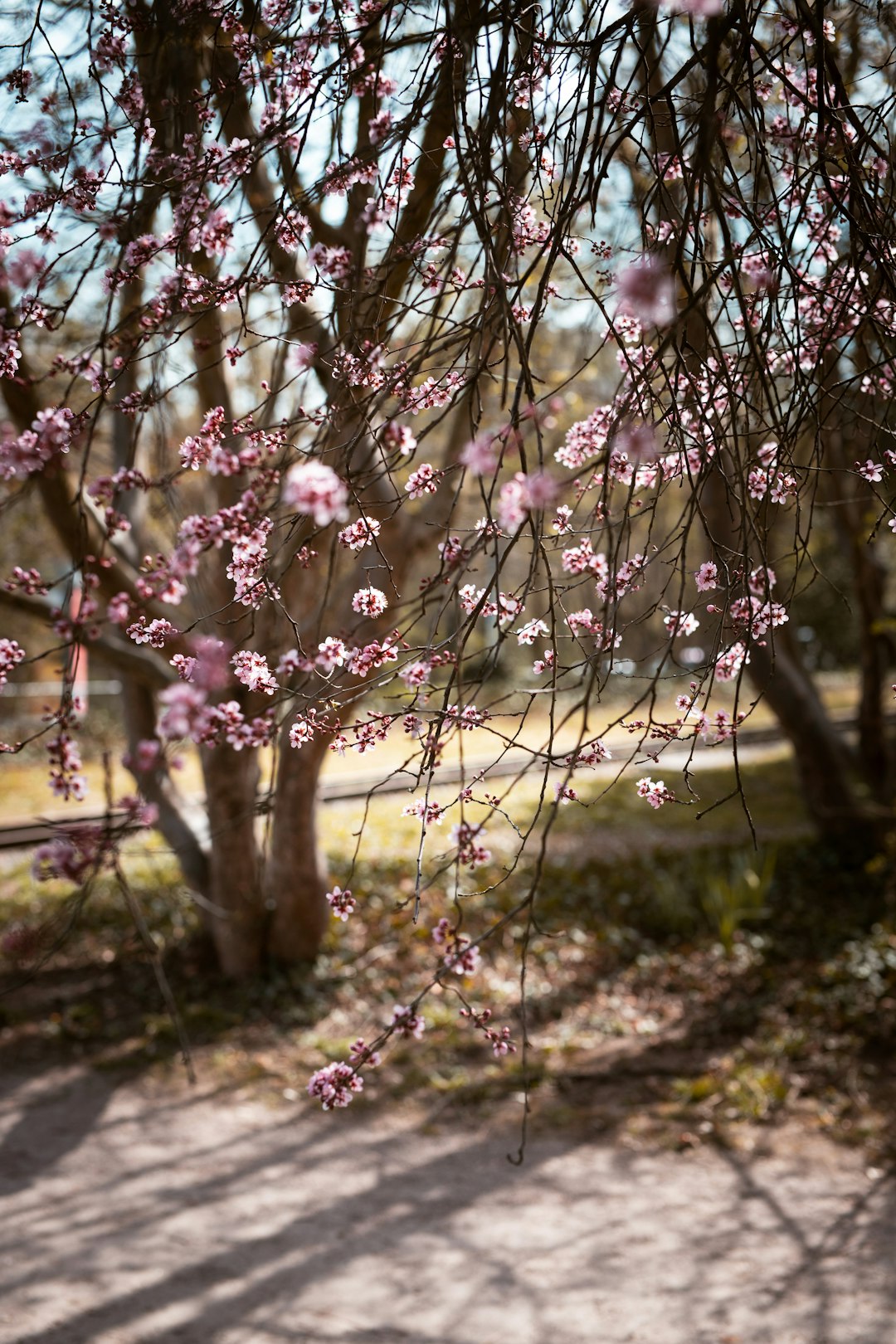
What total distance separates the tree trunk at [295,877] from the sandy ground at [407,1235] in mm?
1413

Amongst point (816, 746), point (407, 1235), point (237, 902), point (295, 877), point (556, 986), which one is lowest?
point (407, 1235)

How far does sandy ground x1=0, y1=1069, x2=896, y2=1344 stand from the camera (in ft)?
12.1

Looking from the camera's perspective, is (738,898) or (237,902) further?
(738,898)

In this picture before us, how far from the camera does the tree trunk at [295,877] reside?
21.3 ft

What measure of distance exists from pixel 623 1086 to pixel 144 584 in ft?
15.0

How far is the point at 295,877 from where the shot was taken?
21.9ft

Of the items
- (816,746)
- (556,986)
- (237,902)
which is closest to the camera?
(556,986)

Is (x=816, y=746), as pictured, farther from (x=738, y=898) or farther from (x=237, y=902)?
(x=237, y=902)

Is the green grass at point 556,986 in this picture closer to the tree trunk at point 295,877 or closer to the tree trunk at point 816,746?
the tree trunk at point 295,877

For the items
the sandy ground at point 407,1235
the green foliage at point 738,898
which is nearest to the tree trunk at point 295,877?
the sandy ground at point 407,1235

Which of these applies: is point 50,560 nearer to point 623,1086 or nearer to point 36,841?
point 36,841

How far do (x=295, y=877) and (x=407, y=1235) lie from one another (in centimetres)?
269

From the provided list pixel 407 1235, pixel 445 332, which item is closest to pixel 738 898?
pixel 407 1235

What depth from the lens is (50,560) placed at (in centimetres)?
1505
